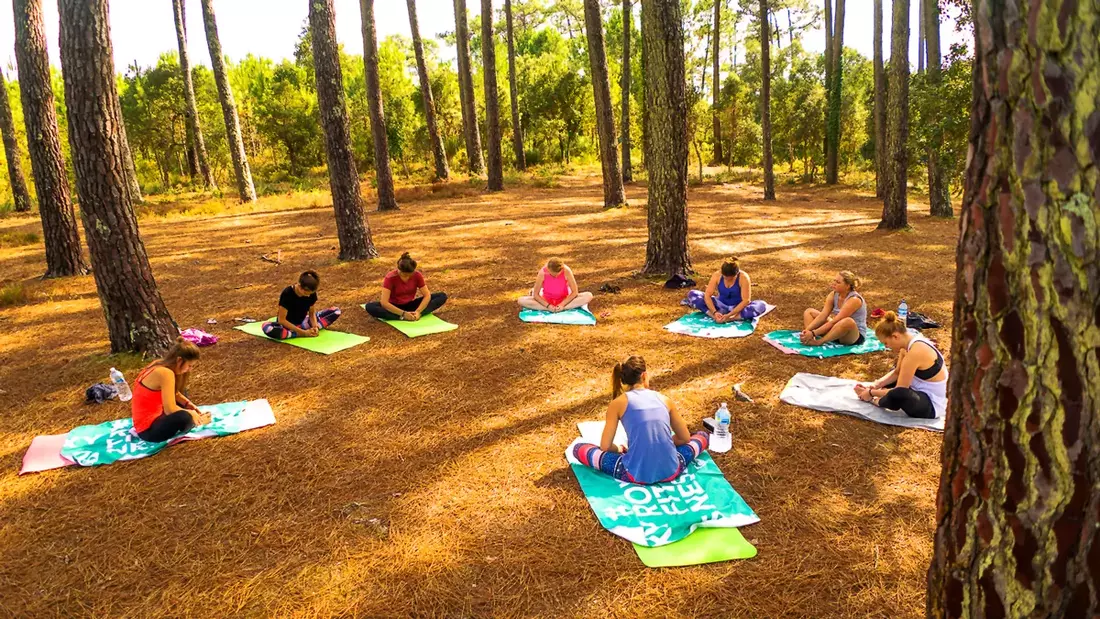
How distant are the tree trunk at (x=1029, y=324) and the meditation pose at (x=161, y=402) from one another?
545 centimetres

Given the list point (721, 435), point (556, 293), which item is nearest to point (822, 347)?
point (721, 435)

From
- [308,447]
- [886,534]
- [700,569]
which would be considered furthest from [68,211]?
[886,534]

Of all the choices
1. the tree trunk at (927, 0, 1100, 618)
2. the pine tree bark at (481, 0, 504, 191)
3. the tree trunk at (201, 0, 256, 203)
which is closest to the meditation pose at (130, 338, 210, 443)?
the tree trunk at (927, 0, 1100, 618)

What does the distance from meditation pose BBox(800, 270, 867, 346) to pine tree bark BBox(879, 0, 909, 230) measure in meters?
8.28

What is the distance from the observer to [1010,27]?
1.76m

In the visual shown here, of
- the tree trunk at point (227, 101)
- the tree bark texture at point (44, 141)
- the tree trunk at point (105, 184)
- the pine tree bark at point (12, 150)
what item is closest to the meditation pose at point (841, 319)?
the tree trunk at point (105, 184)

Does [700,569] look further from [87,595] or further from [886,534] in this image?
[87,595]

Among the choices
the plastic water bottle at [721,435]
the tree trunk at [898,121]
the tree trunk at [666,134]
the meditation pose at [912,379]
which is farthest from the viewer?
the tree trunk at [898,121]

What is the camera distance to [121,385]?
21.0ft

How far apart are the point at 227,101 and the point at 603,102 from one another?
1279 cm

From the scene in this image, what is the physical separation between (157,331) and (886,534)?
299 inches

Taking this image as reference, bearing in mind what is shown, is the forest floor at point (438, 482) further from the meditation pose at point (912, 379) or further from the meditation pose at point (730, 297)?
the meditation pose at point (730, 297)

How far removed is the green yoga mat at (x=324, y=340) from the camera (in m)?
7.62

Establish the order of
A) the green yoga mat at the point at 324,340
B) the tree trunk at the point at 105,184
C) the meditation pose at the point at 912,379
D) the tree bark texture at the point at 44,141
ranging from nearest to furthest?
1. the meditation pose at the point at 912,379
2. the tree trunk at the point at 105,184
3. the green yoga mat at the point at 324,340
4. the tree bark texture at the point at 44,141
